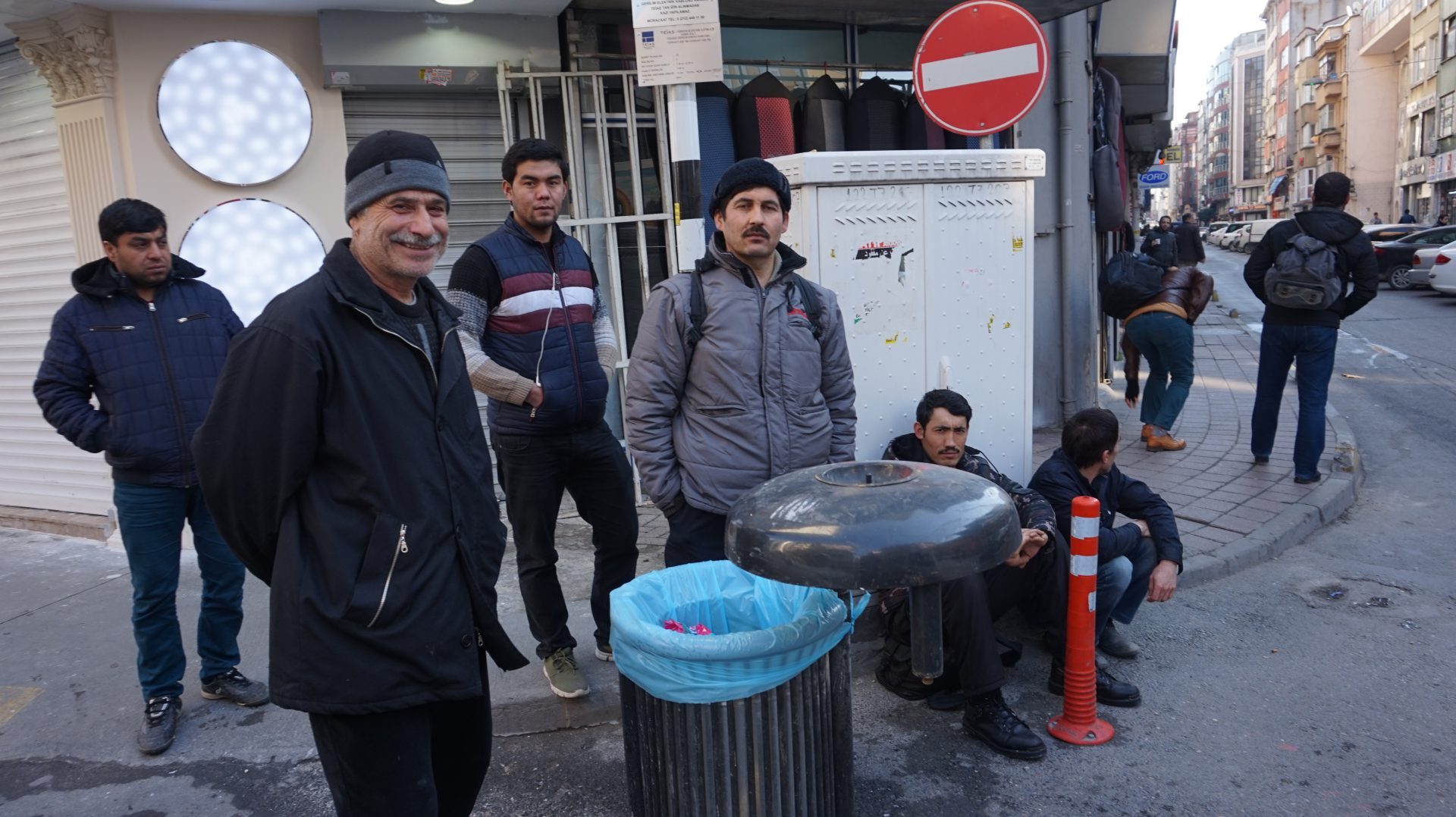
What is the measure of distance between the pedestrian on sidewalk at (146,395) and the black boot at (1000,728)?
293 centimetres

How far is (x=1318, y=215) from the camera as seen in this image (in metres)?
6.24

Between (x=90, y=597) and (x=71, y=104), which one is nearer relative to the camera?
(x=90, y=597)

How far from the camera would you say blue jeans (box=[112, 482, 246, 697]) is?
356 cm

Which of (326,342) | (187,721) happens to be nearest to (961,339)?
(326,342)

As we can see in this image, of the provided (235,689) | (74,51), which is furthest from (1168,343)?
(74,51)

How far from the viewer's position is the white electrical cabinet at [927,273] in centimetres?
391

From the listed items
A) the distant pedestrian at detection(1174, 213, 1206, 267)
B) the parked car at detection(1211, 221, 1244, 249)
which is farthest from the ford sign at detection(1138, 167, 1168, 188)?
the parked car at detection(1211, 221, 1244, 249)

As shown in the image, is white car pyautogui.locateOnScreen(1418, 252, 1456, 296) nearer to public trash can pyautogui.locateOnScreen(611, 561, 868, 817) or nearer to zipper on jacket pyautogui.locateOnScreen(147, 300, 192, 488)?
public trash can pyautogui.locateOnScreen(611, 561, 868, 817)

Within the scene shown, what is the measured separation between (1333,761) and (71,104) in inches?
272

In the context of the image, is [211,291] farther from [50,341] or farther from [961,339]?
[961,339]

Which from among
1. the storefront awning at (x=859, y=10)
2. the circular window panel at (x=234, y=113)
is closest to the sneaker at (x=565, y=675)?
the circular window panel at (x=234, y=113)

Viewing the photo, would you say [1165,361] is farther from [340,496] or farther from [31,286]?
[31,286]

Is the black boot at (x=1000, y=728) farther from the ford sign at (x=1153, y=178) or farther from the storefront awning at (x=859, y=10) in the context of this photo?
the ford sign at (x=1153, y=178)

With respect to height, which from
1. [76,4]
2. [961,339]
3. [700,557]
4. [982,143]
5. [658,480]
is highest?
[76,4]
